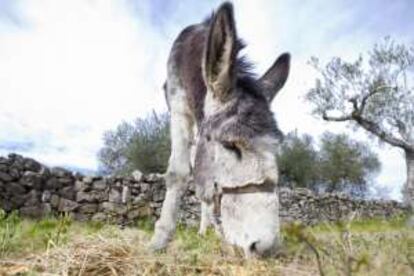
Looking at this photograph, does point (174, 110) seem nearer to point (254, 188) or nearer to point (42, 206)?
point (254, 188)

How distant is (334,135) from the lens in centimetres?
5334

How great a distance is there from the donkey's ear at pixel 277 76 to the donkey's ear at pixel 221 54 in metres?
0.87

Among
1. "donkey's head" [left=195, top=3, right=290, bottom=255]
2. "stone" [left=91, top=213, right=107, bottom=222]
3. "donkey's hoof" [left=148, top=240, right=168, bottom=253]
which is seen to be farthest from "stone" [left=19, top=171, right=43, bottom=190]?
"donkey's head" [left=195, top=3, right=290, bottom=255]

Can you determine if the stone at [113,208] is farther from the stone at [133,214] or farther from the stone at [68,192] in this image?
the stone at [68,192]

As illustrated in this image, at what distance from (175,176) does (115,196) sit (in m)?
10.5

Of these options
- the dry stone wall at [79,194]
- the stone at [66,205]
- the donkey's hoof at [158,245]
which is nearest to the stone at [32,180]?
the dry stone wall at [79,194]

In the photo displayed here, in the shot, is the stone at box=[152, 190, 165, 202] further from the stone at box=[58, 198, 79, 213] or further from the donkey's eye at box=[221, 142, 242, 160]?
the donkey's eye at box=[221, 142, 242, 160]

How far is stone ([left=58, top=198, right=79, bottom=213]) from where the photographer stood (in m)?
14.6

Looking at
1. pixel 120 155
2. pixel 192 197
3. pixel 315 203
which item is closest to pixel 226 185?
pixel 192 197

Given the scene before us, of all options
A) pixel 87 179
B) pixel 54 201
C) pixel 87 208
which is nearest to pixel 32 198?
pixel 54 201

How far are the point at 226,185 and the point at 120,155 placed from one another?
37031 millimetres

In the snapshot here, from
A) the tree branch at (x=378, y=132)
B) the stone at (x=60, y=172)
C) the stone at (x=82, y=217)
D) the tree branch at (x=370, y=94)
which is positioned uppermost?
the tree branch at (x=370, y=94)

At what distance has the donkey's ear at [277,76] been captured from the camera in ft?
18.8

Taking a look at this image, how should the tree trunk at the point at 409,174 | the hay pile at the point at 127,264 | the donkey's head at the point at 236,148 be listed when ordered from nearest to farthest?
the hay pile at the point at 127,264, the donkey's head at the point at 236,148, the tree trunk at the point at 409,174
